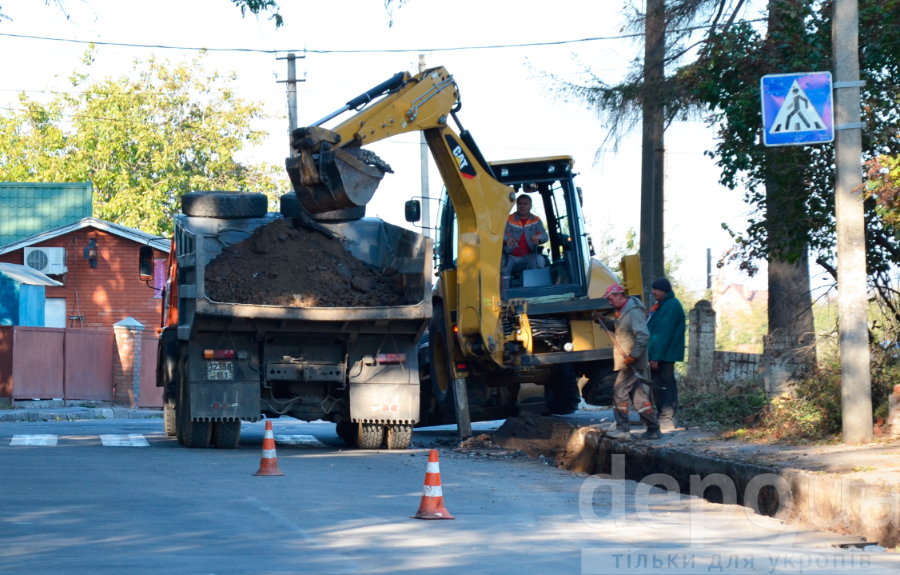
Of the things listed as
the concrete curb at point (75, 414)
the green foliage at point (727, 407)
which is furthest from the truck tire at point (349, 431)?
the concrete curb at point (75, 414)

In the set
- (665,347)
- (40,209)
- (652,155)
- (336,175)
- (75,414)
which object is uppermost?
(40,209)

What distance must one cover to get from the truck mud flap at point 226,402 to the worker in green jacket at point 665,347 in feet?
14.6

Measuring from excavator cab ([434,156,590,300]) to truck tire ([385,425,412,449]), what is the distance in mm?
2019

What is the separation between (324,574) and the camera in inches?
221

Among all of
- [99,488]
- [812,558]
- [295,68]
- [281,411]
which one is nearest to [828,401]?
Result: [812,558]

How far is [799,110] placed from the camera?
32.0 feet

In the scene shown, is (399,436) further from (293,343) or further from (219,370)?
(219,370)

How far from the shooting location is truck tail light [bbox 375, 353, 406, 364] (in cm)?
1209

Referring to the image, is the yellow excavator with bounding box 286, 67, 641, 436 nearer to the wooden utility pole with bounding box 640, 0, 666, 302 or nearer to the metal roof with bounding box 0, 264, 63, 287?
the wooden utility pole with bounding box 640, 0, 666, 302

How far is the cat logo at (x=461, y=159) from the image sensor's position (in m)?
12.3

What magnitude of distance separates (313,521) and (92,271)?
2859 centimetres

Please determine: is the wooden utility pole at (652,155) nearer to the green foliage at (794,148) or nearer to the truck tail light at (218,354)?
the green foliage at (794,148)

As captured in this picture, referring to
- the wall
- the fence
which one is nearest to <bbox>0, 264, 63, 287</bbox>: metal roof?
the fence

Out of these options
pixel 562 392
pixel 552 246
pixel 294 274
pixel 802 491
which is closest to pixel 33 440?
pixel 294 274
